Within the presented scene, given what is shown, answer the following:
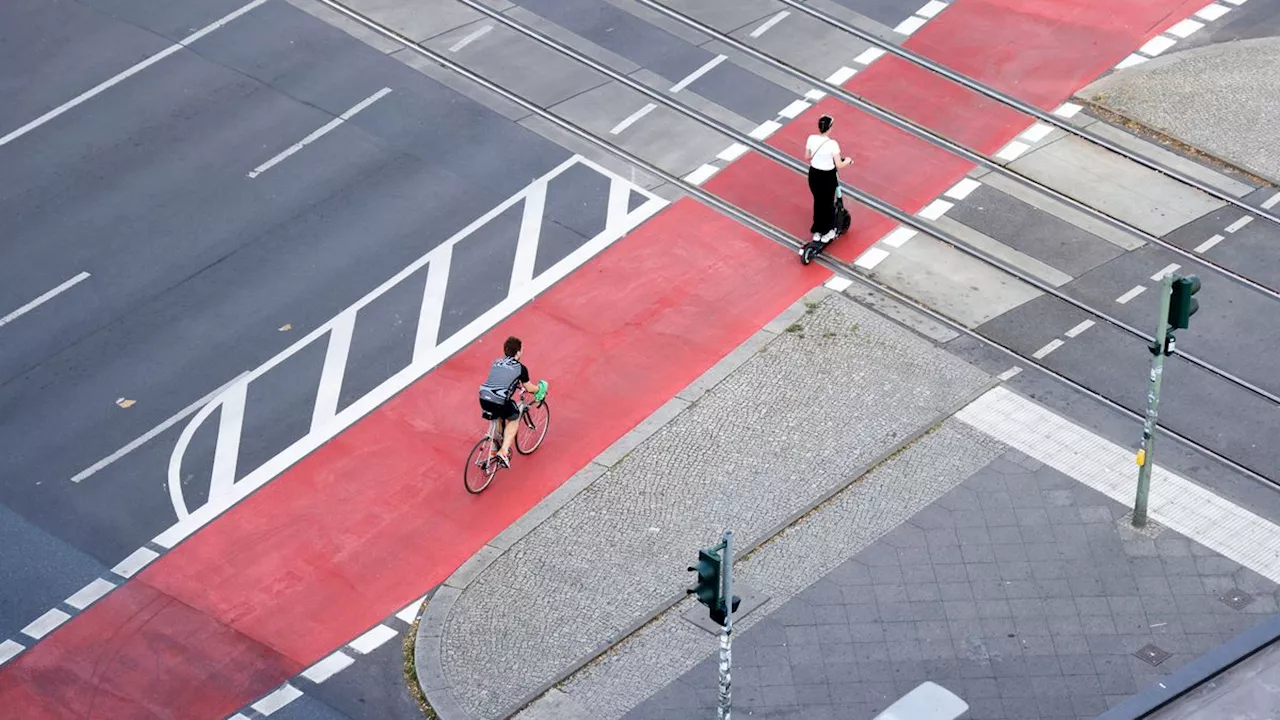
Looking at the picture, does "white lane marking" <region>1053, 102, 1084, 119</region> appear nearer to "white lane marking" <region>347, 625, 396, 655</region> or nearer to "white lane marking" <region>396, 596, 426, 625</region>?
"white lane marking" <region>396, 596, 426, 625</region>

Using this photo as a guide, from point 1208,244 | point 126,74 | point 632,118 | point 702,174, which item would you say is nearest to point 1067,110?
point 1208,244

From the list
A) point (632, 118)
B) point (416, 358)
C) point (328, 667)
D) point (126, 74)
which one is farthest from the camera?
point (126, 74)

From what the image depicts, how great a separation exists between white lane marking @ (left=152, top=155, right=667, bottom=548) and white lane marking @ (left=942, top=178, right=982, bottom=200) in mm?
3424

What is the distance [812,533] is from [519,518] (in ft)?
9.39

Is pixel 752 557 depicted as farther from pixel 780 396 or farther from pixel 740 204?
pixel 740 204

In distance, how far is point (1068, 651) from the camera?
1722cm

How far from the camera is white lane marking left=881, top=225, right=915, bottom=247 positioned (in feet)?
73.6

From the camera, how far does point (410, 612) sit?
1797cm

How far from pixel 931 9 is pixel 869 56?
1.59 metres

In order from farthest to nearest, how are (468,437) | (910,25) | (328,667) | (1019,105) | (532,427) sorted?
(910,25)
(1019,105)
(468,437)
(532,427)
(328,667)

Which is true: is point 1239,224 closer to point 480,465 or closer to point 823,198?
point 823,198

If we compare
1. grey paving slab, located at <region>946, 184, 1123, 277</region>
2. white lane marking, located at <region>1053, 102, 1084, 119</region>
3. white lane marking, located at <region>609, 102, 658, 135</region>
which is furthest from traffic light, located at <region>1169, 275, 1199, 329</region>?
white lane marking, located at <region>609, 102, 658, 135</region>

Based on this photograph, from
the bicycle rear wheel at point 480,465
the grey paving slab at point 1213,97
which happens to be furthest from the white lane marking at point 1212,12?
the bicycle rear wheel at point 480,465

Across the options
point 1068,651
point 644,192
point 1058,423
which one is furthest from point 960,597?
point 644,192
